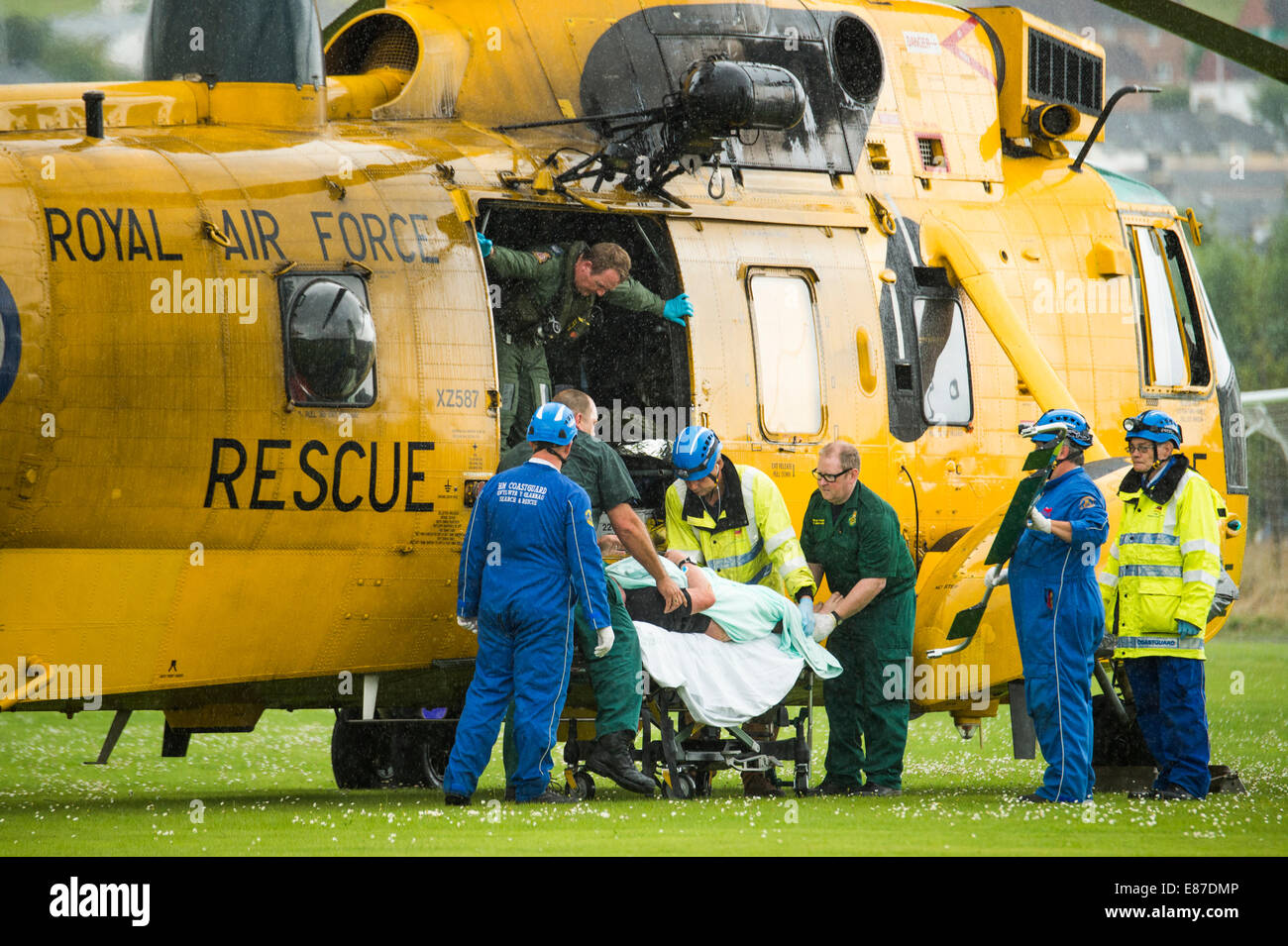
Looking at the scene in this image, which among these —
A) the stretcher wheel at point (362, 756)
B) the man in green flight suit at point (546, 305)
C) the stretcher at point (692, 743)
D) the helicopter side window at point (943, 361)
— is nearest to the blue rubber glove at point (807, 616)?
the stretcher at point (692, 743)

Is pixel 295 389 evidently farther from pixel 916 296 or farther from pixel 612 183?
pixel 916 296

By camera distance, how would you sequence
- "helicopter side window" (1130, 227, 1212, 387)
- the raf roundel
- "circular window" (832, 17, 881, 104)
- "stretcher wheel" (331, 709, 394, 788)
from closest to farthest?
the raf roundel → "circular window" (832, 17, 881, 104) → "stretcher wheel" (331, 709, 394, 788) → "helicopter side window" (1130, 227, 1212, 387)

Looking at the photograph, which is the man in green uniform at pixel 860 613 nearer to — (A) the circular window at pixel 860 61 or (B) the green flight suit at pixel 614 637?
(B) the green flight suit at pixel 614 637

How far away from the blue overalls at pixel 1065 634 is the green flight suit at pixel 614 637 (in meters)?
1.96

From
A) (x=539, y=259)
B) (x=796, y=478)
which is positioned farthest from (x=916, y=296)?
(x=539, y=259)

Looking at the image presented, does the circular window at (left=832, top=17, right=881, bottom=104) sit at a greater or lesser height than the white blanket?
greater

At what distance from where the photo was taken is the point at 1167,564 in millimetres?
9922

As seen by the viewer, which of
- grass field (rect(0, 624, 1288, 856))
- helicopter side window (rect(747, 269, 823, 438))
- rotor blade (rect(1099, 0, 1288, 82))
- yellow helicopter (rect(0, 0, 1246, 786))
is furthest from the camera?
helicopter side window (rect(747, 269, 823, 438))

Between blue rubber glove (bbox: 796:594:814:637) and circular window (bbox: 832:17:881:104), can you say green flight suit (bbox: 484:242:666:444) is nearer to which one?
blue rubber glove (bbox: 796:594:814:637)

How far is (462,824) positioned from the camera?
315 inches

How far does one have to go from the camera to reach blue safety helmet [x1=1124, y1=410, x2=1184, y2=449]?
32.9 ft

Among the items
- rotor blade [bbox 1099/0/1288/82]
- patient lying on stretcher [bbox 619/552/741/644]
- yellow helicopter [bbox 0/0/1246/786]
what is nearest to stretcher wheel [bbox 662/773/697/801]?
patient lying on stretcher [bbox 619/552/741/644]

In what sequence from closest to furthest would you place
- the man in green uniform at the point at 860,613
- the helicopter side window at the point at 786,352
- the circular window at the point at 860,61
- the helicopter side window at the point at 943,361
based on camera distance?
1. the man in green uniform at the point at 860,613
2. the helicopter side window at the point at 786,352
3. the helicopter side window at the point at 943,361
4. the circular window at the point at 860,61

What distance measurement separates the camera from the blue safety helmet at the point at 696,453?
31.6 ft
